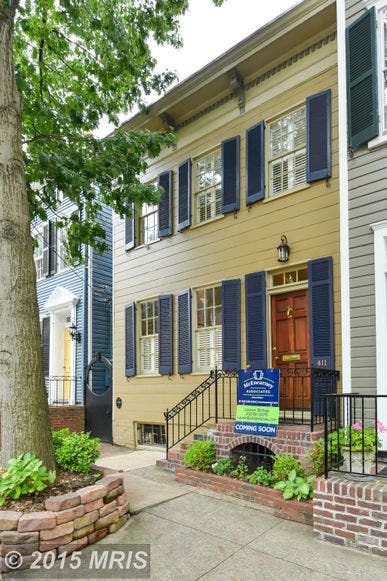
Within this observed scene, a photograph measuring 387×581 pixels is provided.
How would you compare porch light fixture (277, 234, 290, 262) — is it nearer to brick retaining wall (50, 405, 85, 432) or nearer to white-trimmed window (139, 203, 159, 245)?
white-trimmed window (139, 203, 159, 245)

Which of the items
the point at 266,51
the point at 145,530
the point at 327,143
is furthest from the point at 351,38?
the point at 145,530

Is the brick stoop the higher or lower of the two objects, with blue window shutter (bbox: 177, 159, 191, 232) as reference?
lower

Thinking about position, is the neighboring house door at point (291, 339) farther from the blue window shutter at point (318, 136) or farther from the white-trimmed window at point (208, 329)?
the blue window shutter at point (318, 136)

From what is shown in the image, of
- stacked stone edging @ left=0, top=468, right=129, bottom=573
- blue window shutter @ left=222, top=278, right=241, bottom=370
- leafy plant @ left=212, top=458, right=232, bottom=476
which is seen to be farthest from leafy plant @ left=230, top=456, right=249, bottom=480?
blue window shutter @ left=222, top=278, right=241, bottom=370

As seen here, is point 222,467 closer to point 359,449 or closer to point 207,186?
point 359,449

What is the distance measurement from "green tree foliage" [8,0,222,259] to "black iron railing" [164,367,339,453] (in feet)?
10.0

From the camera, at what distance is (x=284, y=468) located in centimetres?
510

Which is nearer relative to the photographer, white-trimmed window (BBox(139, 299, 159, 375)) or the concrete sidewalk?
the concrete sidewalk

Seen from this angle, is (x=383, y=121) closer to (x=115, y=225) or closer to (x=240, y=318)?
(x=240, y=318)

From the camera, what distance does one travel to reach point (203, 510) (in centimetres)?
499

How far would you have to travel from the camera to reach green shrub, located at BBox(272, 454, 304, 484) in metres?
5.06

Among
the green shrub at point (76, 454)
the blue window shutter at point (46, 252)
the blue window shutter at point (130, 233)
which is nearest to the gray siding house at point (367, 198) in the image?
the green shrub at point (76, 454)

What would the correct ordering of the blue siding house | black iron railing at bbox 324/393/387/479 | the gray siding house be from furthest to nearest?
1. the blue siding house
2. the gray siding house
3. black iron railing at bbox 324/393/387/479

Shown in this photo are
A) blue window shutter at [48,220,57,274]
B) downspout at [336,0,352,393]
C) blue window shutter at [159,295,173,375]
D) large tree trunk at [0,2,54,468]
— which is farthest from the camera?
blue window shutter at [48,220,57,274]
